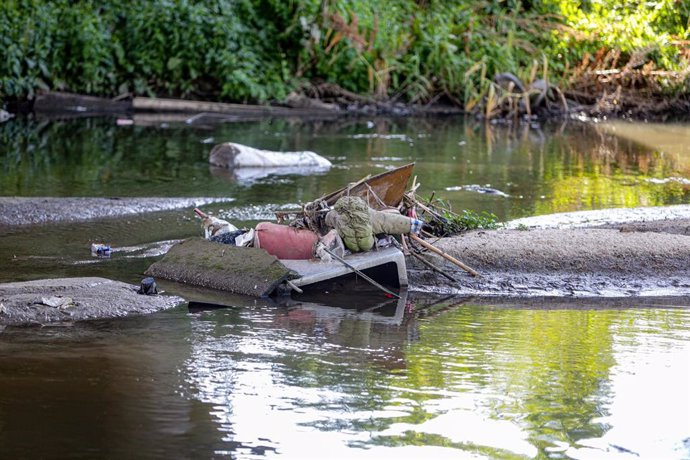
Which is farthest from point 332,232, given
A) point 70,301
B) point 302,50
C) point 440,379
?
point 302,50

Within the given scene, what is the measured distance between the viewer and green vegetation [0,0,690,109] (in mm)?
21922

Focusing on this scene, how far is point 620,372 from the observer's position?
664 cm

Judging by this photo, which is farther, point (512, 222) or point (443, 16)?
point (443, 16)

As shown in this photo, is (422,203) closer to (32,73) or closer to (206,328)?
(206,328)

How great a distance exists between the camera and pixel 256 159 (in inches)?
592

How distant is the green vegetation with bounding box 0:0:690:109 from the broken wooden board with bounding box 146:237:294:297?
13.5 metres

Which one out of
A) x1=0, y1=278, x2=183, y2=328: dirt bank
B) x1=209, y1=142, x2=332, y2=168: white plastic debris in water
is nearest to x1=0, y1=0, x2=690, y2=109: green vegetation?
x1=209, y1=142, x2=332, y2=168: white plastic debris in water

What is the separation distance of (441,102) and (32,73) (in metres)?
8.55

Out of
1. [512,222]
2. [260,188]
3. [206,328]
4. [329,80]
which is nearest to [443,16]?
[329,80]

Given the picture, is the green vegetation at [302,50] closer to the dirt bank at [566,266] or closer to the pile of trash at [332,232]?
the dirt bank at [566,266]

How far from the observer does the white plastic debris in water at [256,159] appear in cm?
1500

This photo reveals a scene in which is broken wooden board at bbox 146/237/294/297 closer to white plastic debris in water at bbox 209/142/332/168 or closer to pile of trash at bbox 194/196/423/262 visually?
pile of trash at bbox 194/196/423/262

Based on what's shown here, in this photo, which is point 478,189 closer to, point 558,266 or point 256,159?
point 256,159

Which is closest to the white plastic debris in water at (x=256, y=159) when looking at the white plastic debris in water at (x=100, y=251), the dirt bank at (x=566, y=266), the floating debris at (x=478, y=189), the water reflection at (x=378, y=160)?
the water reflection at (x=378, y=160)
